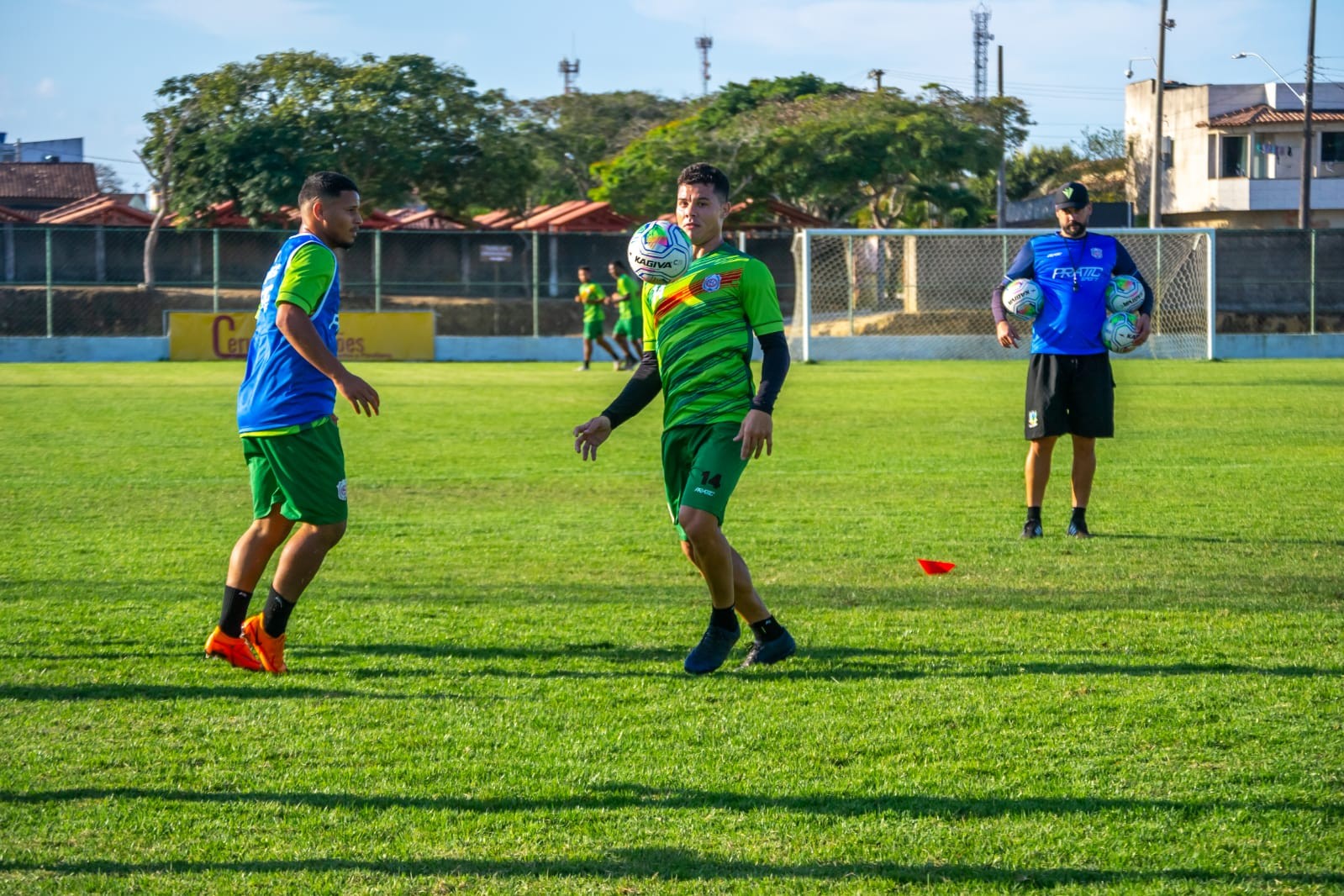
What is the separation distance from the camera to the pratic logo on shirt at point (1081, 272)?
8.49m

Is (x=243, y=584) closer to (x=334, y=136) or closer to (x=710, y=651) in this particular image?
(x=710, y=651)

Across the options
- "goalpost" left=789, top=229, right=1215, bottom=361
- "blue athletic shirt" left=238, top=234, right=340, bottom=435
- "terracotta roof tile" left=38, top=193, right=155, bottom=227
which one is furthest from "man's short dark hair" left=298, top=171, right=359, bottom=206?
"terracotta roof tile" left=38, top=193, right=155, bottom=227

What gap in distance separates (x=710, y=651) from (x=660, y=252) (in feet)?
4.87

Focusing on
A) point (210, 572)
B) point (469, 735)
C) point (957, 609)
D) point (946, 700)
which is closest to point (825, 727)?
point (946, 700)

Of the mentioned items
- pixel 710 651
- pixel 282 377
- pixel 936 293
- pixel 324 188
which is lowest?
pixel 710 651

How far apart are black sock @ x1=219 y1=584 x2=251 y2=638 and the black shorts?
495 cm

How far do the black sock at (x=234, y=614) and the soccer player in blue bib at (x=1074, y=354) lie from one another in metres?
4.81

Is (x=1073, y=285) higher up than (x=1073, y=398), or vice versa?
(x=1073, y=285)

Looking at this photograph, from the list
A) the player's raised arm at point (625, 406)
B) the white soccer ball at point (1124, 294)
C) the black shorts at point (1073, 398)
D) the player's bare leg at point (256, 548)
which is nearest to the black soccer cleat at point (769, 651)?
the player's raised arm at point (625, 406)

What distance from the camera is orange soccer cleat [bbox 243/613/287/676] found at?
17.2 ft

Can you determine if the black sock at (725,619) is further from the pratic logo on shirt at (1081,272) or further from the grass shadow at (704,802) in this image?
the pratic logo on shirt at (1081,272)

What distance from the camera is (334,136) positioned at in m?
44.6

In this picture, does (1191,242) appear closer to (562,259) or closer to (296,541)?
(562,259)

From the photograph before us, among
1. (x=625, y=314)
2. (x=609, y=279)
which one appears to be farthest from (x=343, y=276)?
(x=625, y=314)
